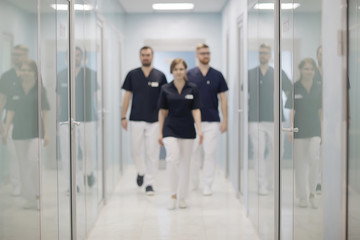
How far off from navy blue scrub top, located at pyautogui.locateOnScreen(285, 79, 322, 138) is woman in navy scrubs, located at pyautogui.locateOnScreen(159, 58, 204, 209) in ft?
7.19

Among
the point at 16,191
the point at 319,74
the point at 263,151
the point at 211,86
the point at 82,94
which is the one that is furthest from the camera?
the point at 211,86

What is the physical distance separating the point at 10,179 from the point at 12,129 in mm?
277

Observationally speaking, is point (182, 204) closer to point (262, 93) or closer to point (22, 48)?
point (262, 93)

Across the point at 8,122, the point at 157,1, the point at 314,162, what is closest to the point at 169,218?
the point at 314,162

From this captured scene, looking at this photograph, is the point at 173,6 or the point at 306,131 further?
the point at 173,6

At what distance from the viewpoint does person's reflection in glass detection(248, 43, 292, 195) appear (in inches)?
176

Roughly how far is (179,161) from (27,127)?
3.14m

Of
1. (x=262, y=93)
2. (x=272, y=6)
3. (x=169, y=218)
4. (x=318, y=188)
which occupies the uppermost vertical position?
(x=272, y=6)

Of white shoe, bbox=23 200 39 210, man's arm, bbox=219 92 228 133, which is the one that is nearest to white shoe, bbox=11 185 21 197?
white shoe, bbox=23 200 39 210

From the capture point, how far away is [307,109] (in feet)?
12.0

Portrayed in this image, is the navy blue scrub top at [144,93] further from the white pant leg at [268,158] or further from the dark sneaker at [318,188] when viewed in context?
the dark sneaker at [318,188]

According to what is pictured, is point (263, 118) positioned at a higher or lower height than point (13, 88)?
lower

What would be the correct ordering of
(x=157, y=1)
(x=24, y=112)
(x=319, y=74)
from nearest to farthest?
(x=24, y=112) → (x=319, y=74) → (x=157, y=1)

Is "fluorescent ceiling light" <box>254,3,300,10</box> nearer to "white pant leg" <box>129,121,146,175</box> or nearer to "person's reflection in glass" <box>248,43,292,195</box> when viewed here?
"person's reflection in glass" <box>248,43,292,195</box>
